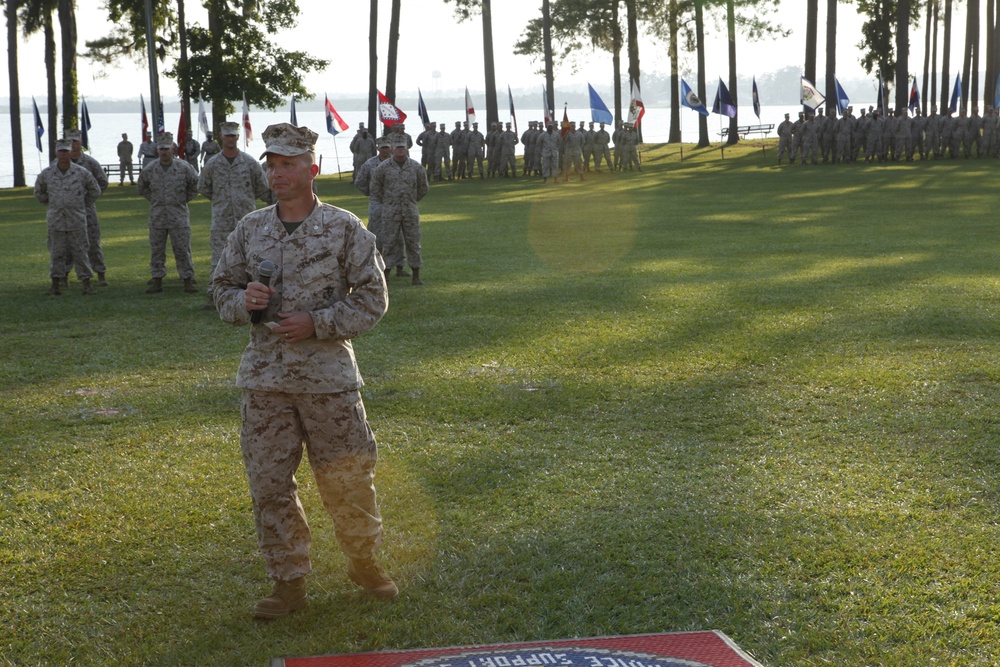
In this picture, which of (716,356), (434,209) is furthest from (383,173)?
(434,209)

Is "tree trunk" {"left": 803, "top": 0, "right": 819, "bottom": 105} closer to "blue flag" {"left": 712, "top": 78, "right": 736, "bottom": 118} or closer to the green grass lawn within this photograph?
"blue flag" {"left": 712, "top": 78, "right": 736, "bottom": 118}

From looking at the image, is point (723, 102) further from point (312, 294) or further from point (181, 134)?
point (312, 294)

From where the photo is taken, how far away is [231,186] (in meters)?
13.0

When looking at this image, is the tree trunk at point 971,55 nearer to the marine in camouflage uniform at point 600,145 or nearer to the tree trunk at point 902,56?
the tree trunk at point 902,56

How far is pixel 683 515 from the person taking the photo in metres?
5.91

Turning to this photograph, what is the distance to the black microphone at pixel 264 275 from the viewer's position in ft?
14.3

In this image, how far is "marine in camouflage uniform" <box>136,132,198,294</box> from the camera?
14320mm

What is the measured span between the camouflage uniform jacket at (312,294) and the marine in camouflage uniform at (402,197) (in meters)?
10.2

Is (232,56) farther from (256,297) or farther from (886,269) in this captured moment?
(256,297)

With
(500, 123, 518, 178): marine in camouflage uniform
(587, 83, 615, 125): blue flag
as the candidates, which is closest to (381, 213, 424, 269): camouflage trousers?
(500, 123, 518, 178): marine in camouflage uniform

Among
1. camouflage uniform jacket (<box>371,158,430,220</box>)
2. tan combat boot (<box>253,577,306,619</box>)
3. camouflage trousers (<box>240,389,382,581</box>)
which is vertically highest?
camouflage uniform jacket (<box>371,158,430,220</box>)

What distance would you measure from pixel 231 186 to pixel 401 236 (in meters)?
2.94

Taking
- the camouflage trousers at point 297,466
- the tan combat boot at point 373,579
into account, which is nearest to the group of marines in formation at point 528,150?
the tan combat boot at point 373,579

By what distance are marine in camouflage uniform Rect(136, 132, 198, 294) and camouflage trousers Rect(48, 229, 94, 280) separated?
2.78ft
